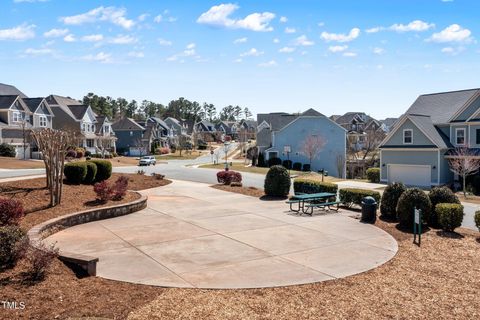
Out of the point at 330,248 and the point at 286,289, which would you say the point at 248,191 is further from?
the point at 286,289

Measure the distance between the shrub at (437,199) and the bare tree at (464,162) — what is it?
725 inches

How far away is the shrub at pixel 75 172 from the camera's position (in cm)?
1986

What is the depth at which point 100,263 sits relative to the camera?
10062 mm

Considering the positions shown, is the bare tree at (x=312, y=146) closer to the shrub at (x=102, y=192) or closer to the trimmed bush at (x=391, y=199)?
the trimmed bush at (x=391, y=199)

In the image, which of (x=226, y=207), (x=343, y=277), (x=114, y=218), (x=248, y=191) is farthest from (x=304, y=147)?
(x=343, y=277)

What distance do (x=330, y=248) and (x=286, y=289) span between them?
3.76m

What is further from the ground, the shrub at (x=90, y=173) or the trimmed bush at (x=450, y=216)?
the shrub at (x=90, y=173)

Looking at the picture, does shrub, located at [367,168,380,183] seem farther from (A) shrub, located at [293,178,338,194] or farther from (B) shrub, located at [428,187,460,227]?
(B) shrub, located at [428,187,460,227]

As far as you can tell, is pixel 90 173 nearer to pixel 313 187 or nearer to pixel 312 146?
pixel 313 187

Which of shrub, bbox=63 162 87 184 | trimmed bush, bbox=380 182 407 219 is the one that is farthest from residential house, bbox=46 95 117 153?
trimmed bush, bbox=380 182 407 219

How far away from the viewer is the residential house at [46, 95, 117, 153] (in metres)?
68.8

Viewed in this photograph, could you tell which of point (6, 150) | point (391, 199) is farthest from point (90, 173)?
point (6, 150)

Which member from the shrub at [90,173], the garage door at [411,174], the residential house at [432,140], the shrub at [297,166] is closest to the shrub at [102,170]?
the shrub at [90,173]

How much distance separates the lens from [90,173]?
2089 cm
